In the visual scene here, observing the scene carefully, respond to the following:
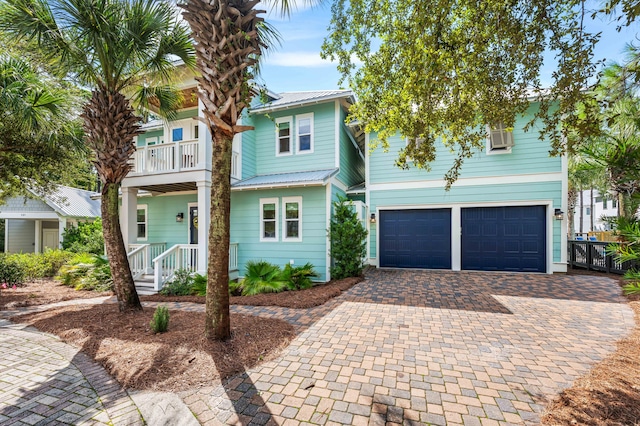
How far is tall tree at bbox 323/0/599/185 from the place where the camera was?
406 centimetres

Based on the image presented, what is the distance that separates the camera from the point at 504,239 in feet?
32.2

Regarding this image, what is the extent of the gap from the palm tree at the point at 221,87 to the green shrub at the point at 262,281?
3499 mm

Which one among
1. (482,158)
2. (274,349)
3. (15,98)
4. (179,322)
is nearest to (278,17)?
(274,349)

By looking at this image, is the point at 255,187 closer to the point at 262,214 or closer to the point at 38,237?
the point at 262,214

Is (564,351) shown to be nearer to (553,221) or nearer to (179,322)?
(179,322)

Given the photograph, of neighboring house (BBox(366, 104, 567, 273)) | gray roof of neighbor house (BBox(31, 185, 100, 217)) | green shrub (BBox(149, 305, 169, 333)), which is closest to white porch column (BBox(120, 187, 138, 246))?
green shrub (BBox(149, 305, 169, 333))

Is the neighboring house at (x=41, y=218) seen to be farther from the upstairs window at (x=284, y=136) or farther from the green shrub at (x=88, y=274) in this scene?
the upstairs window at (x=284, y=136)

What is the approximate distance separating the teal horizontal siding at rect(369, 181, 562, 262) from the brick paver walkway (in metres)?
4.19

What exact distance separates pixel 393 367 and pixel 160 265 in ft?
23.9

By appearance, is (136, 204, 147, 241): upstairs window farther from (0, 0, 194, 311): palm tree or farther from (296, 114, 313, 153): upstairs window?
(296, 114, 313, 153): upstairs window

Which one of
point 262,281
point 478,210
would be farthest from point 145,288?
point 478,210

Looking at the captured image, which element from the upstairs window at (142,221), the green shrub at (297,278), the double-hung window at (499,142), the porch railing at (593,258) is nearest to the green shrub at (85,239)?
the upstairs window at (142,221)

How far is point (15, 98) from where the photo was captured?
632cm

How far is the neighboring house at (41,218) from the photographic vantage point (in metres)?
16.1
